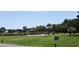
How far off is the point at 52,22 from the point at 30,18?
0.98 ft

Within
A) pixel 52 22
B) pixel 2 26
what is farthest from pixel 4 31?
pixel 52 22

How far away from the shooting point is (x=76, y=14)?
8852 mm

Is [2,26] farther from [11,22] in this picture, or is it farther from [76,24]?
[76,24]

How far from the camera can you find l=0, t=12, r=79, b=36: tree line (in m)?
8.89

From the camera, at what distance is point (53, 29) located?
29.4 feet

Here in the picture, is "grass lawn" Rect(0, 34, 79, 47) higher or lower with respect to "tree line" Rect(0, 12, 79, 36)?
lower

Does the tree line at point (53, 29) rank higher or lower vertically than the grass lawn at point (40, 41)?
higher

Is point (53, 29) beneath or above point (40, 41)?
above

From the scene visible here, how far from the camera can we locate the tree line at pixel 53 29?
889 centimetres

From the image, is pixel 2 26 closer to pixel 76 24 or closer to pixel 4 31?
pixel 4 31

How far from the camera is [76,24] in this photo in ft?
29.3
